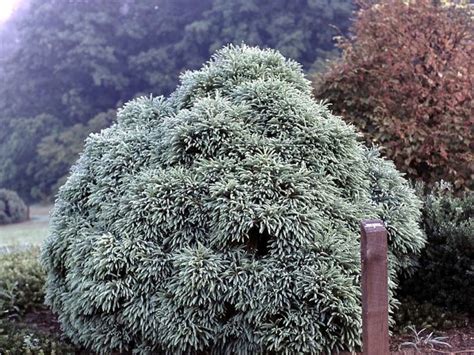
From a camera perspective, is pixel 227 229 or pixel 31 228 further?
pixel 31 228

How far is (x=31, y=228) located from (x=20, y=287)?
6545mm

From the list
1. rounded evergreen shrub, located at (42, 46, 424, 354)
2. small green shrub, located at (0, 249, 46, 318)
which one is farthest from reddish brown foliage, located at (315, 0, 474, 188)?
small green shrub, located at (0, 249, 46, 318)

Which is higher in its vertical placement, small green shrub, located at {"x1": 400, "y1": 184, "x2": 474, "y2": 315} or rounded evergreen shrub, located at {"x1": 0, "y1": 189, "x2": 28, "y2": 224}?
rounded evergreen shrub, located at {"x1": 0, "y1": 189, "x2": 28, "y2": 224}

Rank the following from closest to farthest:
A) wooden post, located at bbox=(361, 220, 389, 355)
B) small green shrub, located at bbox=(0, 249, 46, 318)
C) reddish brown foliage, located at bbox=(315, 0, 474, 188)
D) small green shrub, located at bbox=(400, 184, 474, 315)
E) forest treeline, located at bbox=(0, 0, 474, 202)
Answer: wooden post, located at bbox=(361, 220, 389, 355)
small green shrub, located at bbox=(400, 184, 474, 315)
small green shrub, located at bbox=(0, 249, 46, 318)
reddish brown foliage, located at bbox=(315, 0, 474, 188)
forest treeline, located at bbox=(0, 0, 474, 202)

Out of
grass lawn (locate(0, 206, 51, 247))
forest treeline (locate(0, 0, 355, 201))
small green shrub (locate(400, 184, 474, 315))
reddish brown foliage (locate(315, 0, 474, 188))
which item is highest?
forest treeline (locate(0, 0, 355, 201))

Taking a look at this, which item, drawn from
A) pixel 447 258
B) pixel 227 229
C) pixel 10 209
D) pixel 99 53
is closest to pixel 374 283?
pixel 227 229

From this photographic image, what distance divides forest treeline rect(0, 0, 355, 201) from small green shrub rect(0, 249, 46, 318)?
7.28 m

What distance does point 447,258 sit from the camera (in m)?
2.99

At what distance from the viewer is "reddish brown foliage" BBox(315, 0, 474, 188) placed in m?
4.07

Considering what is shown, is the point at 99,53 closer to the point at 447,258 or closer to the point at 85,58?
the point at 85,58

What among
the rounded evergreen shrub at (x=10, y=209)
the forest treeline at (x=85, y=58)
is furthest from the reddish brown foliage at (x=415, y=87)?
the rounded evergreen shrub at (x=10, y=209)

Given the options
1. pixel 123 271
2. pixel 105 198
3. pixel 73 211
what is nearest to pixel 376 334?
pixel 123 271

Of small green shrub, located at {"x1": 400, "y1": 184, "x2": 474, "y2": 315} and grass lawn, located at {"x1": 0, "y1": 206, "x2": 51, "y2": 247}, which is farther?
grass lawn, located at {"x1": 0, "y1": 206, "x2": 51, "y2": 247}

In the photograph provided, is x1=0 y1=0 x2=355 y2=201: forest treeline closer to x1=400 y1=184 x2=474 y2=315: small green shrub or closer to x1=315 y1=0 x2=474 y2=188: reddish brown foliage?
x1=315 y1=0 x2=474 y2=188: reddish brown foliage
